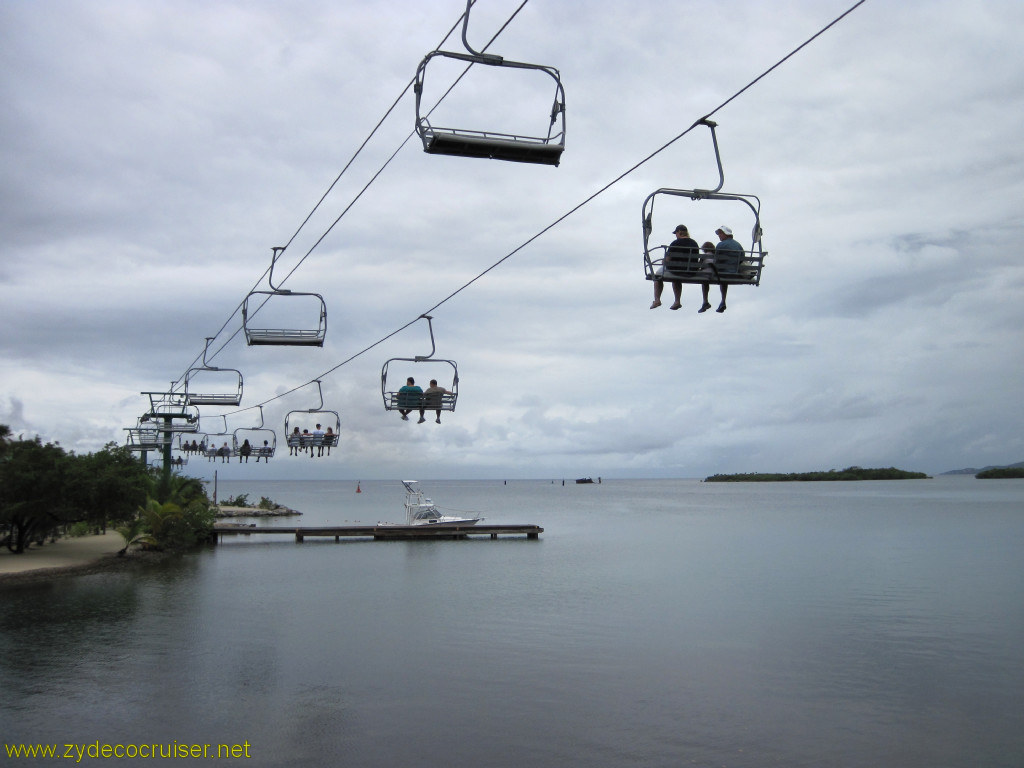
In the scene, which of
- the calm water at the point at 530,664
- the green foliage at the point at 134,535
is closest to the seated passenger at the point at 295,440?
the calm water at the point at 530,664

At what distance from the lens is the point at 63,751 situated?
19047mm

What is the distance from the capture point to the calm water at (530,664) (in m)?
20.7

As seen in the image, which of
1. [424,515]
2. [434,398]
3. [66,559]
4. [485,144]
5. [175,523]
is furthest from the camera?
[424,515]

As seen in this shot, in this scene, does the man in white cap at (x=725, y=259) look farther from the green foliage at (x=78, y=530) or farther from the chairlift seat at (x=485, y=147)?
the green foliage at (x=78, y=530)

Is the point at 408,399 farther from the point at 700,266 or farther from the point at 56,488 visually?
the point at 56,488

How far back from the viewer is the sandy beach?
143 feet

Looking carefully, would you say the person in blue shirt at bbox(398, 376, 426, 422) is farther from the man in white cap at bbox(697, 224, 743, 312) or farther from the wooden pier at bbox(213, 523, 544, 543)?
the wooden pier at bbox(213, 523, 544, 543)

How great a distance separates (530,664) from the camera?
92.4 feet

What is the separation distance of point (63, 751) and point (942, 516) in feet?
362

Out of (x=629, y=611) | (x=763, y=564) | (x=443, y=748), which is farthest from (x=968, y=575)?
(x=443, y=748)

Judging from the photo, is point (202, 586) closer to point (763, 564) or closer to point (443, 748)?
point (443, 748)

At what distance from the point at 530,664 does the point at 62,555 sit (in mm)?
33799

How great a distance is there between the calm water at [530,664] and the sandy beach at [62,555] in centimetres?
259

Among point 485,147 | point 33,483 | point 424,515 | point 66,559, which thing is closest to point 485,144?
point 485,147
